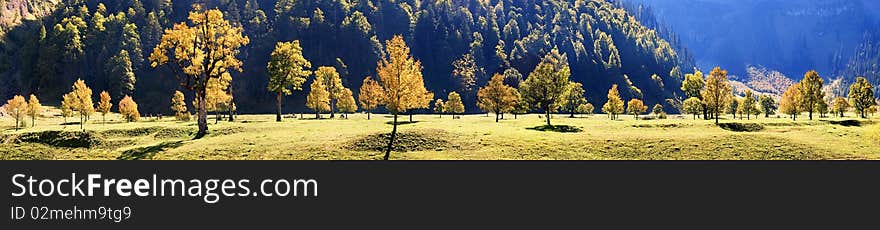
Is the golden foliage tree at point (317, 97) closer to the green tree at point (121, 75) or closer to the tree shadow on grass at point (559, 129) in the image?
the tree shadow on grass at point (559, 129)

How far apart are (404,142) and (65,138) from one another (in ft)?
108

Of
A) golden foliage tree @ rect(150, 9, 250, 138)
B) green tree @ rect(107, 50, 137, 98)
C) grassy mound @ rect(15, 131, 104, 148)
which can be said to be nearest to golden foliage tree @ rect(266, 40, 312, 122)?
golden foliage tree @ rect(150, 9, 250, 138)

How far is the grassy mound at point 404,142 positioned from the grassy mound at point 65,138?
84.0 feet

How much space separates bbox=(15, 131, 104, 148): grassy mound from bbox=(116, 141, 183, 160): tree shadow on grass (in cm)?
647

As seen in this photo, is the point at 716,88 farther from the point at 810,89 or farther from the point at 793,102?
the point at 793,102

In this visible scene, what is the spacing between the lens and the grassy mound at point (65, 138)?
50219mm

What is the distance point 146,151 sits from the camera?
45.9 meters

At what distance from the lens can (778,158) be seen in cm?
4509

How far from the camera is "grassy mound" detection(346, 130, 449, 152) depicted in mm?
46219

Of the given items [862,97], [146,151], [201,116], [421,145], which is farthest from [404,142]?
[862,97]

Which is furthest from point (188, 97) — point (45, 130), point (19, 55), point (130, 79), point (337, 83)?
point (45, 130)

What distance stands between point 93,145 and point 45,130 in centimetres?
858

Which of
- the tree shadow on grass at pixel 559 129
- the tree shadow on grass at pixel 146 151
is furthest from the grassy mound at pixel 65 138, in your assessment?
the tree shadow on grass at pixel 559 129
